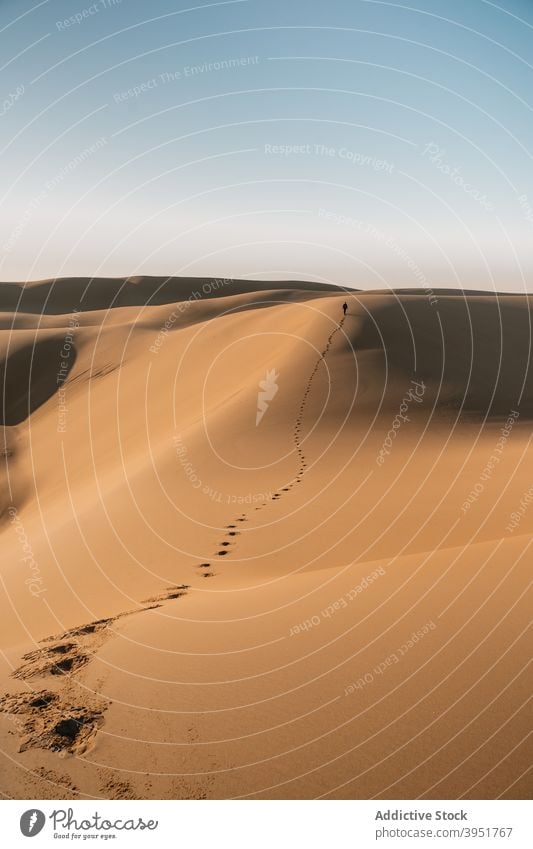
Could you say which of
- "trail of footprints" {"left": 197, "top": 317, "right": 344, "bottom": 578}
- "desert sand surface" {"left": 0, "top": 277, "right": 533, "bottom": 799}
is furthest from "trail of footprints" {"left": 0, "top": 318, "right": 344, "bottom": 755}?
"trail of footprints" {"left": 197, "top": 317, "right": 344, "bottom": 578}

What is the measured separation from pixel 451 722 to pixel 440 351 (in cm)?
1892

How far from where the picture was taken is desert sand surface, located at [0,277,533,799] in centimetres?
394

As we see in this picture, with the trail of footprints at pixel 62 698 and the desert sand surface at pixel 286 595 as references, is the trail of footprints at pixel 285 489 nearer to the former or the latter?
the desert sand surface at pixel 286 595

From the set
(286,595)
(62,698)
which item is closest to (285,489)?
(286,595)

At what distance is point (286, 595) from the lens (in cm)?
624

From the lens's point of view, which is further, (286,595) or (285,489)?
(285,489)

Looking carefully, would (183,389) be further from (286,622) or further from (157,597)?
(286,622)

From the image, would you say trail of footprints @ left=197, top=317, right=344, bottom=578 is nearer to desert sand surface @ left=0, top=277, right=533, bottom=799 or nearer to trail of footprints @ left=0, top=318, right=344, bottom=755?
desert sand surface @ left=0, top=277, right=533, bottom=799

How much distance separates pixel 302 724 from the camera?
4.20 m

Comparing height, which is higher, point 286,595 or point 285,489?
point 285,489

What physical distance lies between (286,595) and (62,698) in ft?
8.25

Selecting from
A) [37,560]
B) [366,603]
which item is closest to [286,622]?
[366,603]

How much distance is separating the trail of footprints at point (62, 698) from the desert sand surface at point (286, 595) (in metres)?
0.02

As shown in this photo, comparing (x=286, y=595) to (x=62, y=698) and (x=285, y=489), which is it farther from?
(x=285, y=489)
